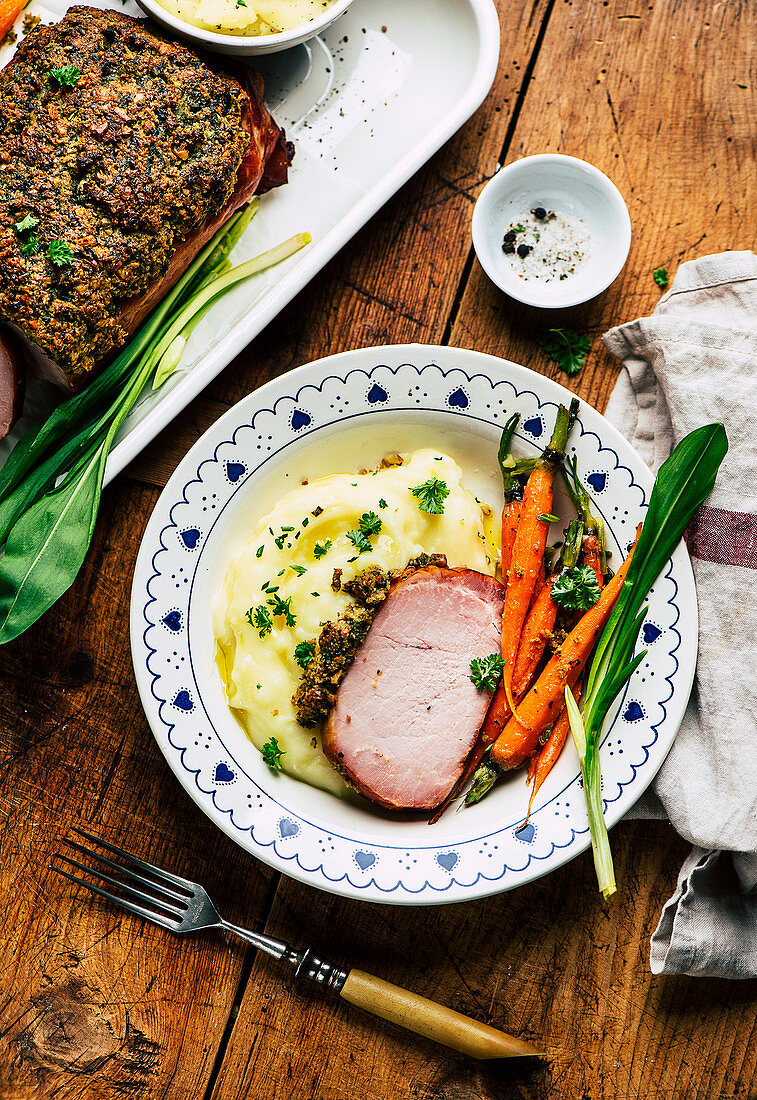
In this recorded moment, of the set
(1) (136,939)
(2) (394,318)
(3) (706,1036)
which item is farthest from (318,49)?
(3) (706,1036)

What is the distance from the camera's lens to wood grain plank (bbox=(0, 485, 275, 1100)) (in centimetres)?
283

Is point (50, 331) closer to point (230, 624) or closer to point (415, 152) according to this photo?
point (230, 624)

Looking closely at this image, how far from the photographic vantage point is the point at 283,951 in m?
2.76

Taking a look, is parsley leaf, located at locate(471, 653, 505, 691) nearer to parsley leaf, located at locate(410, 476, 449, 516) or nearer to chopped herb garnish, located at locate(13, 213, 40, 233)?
parsley leaf, located at locate(410, 476, 449, 516)

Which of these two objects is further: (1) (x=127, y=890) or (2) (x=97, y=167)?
(1) (x=127, y=890)

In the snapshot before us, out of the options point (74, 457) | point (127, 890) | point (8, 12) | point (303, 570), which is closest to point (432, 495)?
point (303, 570)

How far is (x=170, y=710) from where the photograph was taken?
260cm

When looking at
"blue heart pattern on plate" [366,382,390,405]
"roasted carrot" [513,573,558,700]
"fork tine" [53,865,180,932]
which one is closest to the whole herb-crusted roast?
"blue heart pattern on plate" [366,382,390,405]

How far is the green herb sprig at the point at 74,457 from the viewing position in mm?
2621

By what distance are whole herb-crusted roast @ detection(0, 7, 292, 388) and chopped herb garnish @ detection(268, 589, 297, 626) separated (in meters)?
1.03

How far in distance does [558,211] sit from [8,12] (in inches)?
84.5

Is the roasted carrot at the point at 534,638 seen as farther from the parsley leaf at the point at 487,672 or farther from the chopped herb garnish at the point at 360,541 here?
the chopped herb garnish at the point at 360,541

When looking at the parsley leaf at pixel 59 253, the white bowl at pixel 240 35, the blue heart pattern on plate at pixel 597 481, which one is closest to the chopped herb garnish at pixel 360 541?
the blue heart pattern on plate at pixel 597 481

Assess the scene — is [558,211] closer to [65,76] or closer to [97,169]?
[97,169]
